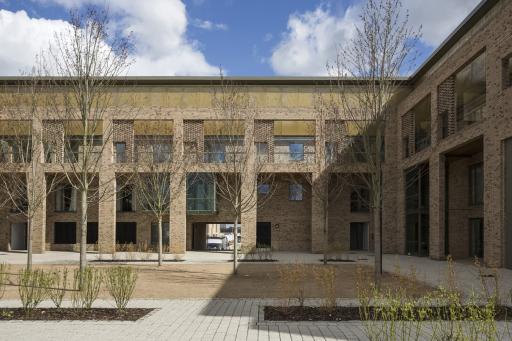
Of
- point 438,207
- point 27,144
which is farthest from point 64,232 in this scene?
point 438,207

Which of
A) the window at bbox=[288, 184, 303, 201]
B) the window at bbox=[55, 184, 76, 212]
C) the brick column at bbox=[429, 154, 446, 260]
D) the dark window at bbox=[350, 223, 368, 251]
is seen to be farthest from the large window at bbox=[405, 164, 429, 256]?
the window at bbox=[55, 184, 76, 212]

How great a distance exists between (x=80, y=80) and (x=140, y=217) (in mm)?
22643

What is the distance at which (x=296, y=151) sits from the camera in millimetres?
32375

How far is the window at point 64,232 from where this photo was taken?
34312 millimetres

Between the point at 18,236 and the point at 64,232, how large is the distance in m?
3.37

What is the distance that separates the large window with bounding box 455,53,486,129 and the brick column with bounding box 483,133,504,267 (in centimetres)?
316

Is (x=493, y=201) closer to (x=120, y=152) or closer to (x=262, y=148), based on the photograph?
(x=262, y=148)

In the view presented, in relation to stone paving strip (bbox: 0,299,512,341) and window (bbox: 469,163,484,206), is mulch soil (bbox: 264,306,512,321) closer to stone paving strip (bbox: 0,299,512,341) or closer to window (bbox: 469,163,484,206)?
stone paving strip (bbox: 0,299,512,341)

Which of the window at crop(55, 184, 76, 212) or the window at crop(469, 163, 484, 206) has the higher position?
the window at crop(469, 163, 484, 206)

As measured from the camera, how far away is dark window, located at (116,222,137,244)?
112 feet

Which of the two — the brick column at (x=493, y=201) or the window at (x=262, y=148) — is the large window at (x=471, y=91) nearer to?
the brick column at (x=493, y=201)

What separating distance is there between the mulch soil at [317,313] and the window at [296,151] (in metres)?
22.5

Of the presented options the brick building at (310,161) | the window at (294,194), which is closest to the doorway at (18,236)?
the brick building at (310,161)

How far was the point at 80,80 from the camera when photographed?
1189cm
